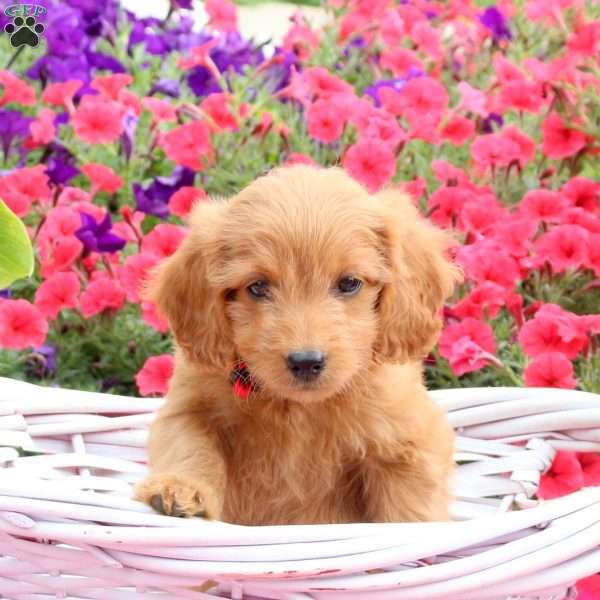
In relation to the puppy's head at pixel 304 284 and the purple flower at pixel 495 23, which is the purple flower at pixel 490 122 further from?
the puppy's head at pixel 304 284

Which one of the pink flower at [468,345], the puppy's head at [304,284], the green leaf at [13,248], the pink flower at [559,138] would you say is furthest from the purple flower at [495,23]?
the green leaf at [13,248]

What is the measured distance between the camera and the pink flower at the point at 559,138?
14.3 ft

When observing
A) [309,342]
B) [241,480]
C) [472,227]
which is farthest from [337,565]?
[472,227]

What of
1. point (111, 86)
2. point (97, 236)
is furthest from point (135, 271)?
point (111, 86)

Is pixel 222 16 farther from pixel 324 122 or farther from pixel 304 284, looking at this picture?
pixel 304 284

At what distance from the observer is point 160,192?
4355 mm

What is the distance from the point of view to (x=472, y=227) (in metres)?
3.97

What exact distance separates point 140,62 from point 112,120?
134cm

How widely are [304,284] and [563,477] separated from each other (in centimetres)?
132

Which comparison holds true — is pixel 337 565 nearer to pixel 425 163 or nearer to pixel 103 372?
pixel 103 372

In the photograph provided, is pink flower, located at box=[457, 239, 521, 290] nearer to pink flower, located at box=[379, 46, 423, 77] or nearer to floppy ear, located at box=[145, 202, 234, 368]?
floppy ear, located at box=[145, 202, 234, 368]

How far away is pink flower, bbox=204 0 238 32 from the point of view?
5.57m

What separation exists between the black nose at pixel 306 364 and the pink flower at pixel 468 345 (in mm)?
1196

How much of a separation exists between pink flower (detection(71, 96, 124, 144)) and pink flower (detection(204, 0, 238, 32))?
133 cm
